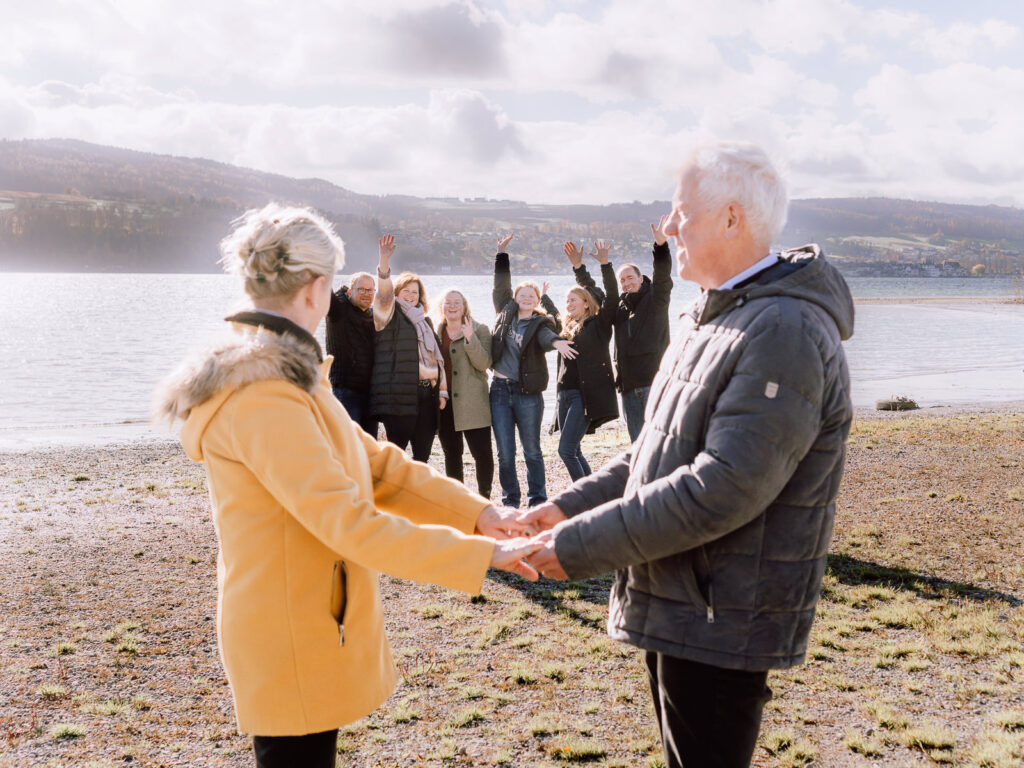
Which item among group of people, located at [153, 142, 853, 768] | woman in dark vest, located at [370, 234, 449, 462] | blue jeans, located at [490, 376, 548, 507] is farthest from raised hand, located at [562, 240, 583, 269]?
group of people, located at [153, 142, 853, 768]

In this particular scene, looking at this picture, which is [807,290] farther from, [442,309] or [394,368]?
[442,309]

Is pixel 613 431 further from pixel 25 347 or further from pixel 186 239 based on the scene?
pixel 186 239

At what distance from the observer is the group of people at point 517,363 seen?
26.6ft

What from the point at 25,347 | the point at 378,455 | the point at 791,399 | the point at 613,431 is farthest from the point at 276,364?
the point at 25,347

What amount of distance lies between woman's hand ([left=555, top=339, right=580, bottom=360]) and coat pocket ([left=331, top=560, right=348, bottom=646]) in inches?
242

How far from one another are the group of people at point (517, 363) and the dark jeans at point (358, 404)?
0.01 m

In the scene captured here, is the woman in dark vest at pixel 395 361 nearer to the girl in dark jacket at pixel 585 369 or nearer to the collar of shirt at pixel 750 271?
the girl in dark jacket at pixel 585 369

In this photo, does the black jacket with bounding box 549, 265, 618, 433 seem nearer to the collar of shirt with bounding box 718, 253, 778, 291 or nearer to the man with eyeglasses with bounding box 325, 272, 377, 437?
the man with eyeglasses with bounding box 325, 272, 377, 437

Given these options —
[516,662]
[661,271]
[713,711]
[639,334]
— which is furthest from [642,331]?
[713,711]

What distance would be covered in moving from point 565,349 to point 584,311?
712 millimetres

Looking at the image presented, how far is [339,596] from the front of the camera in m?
2.32

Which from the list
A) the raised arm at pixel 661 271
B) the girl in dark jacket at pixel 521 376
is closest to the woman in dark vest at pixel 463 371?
the girl in dark jacket at pixel 521 376

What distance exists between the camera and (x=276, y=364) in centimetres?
219

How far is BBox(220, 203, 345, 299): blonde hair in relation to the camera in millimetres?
2301
